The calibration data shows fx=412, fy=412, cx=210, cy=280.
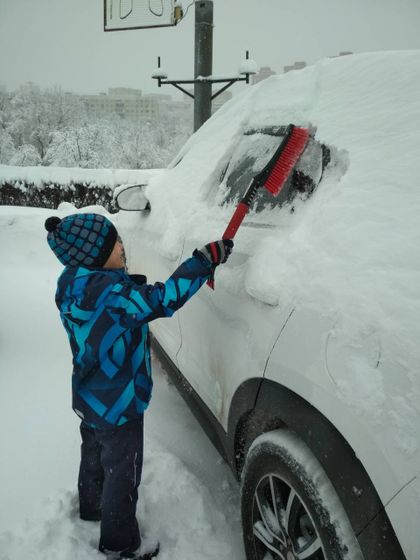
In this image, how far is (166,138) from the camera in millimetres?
42531

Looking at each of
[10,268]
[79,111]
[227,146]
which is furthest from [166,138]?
[227,146]

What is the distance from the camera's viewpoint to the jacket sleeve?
1464mm

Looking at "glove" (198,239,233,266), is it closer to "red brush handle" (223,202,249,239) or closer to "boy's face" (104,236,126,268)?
"red brush handle" (223,202,249,239)

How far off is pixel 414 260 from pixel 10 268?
5954 mm

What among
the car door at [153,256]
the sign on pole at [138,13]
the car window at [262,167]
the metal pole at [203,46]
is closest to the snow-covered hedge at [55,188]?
the metal pole at [203,46]

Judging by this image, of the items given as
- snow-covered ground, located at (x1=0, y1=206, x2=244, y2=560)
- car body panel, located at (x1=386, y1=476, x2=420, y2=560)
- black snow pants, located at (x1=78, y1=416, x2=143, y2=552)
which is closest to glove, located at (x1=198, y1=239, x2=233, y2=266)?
black snow pants, located at (x1=78, y1=416, x2=143, y2=552)

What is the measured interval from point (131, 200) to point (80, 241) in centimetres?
132

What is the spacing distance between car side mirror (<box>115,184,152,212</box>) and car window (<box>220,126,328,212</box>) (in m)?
0.80

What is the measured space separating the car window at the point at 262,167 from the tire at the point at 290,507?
0.90 meters

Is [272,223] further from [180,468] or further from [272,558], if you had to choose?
[180,468]

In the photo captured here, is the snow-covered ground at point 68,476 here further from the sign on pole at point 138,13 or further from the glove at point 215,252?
the sign on pole at point 138,13

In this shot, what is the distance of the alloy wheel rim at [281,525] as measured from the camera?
1.27 metres

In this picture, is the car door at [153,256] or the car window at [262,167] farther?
the car door at [153,256]

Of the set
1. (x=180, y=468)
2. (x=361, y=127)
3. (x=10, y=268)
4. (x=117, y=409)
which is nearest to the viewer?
(x=361, y=127)
